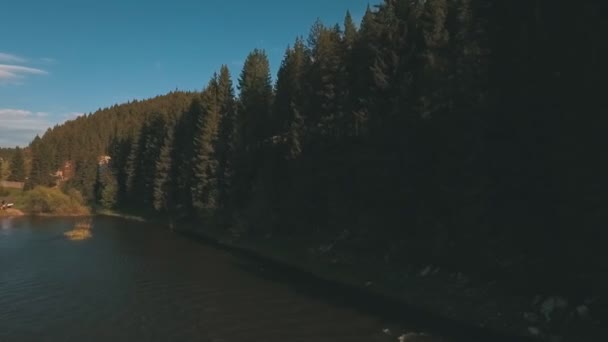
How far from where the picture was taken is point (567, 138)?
64.8 ft

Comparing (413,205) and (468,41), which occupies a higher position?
(468,41)

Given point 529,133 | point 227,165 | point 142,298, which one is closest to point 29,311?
point 142,298

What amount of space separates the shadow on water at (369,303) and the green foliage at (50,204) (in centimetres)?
6681

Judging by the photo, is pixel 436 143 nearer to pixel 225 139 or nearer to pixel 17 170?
pixel 225 139

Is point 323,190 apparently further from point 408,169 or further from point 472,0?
point 472,0

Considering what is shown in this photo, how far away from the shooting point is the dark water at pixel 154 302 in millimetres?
22516

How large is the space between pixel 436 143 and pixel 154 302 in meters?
18.9

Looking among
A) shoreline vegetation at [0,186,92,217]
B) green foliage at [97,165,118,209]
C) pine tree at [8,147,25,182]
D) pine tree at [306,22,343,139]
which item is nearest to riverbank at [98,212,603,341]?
pine tree at [306,22,343,139]

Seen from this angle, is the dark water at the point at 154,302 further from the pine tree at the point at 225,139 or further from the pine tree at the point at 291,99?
the pine tree at the point at 225,139

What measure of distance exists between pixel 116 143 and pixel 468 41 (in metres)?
109

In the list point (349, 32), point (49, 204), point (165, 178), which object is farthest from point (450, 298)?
point (49, 204)

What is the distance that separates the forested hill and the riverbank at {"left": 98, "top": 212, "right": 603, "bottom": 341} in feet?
3.54

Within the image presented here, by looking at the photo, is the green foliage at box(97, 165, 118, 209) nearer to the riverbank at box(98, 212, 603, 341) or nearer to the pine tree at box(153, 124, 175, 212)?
the pine tree at box(153, 124, 175, 212)

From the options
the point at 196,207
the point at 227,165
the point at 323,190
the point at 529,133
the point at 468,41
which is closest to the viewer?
the point at 529,133
